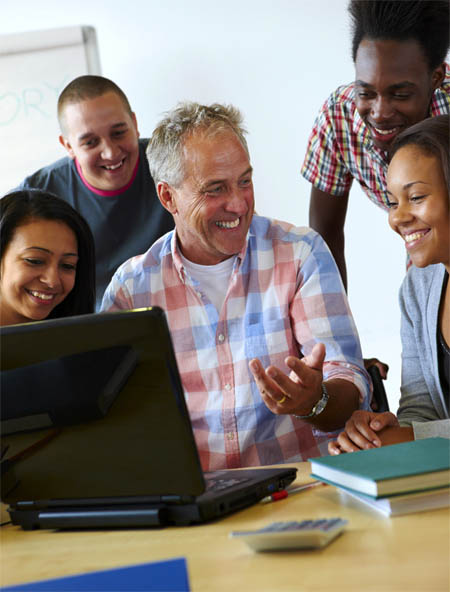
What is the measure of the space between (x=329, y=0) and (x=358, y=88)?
1542mm

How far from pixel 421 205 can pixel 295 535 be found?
104 cm

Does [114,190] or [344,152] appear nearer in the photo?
[344,152]

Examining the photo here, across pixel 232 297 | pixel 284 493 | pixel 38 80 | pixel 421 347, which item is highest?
pixel 38 80

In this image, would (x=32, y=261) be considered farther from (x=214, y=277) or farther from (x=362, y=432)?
(x=362, y=432)

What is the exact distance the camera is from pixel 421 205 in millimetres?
1697

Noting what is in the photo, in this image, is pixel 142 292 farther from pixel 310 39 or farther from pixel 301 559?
pixel 310 39

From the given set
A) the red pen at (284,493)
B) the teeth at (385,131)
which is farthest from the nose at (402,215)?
the red pen at (284,493)

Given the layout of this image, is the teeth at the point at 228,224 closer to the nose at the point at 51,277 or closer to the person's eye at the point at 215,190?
the person's eye at the point at 215,190

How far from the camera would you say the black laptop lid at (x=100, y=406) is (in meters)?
1.00

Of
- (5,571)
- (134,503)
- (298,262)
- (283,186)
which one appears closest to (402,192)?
(298,262)

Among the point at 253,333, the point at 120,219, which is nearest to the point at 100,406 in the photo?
the point at 253,333

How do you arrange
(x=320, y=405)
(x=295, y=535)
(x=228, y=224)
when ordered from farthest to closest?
(x=228, y=224), (x=320, y=405), (x=295, y=535)

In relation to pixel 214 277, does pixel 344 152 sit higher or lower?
higher

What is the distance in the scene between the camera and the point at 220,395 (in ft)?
5.88
